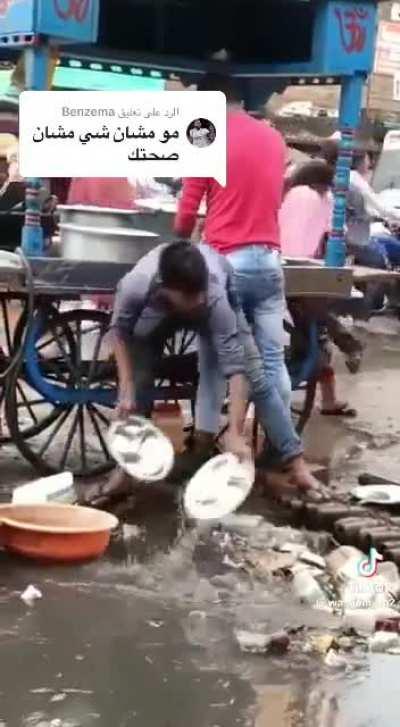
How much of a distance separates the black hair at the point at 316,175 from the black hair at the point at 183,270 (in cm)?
304

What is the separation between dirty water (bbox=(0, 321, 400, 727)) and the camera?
432 cm

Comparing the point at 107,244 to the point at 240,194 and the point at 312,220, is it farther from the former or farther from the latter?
the point at 312,220

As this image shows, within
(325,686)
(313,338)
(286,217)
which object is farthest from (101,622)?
(286,217)

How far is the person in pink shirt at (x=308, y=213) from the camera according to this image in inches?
358

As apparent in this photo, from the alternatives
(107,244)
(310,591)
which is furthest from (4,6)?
(310,591)

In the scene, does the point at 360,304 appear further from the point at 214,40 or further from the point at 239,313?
the point at 239,313

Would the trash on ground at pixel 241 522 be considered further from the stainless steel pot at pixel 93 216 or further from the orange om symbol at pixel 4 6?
the orange om symbol at pixel 4 6

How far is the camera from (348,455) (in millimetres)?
8391

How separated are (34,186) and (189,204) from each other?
2.70ft

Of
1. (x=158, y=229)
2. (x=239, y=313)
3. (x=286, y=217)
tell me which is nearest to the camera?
(x=239, y=313)

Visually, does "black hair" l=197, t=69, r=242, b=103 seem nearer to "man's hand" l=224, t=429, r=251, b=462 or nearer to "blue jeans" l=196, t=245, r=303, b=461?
"blue jeans" l=196, t=245, r=303, b=461

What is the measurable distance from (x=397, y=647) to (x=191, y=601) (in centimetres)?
90

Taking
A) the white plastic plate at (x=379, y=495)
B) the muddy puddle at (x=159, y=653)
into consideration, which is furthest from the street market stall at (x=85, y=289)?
the muddy puddle at (x=159, y=653)
